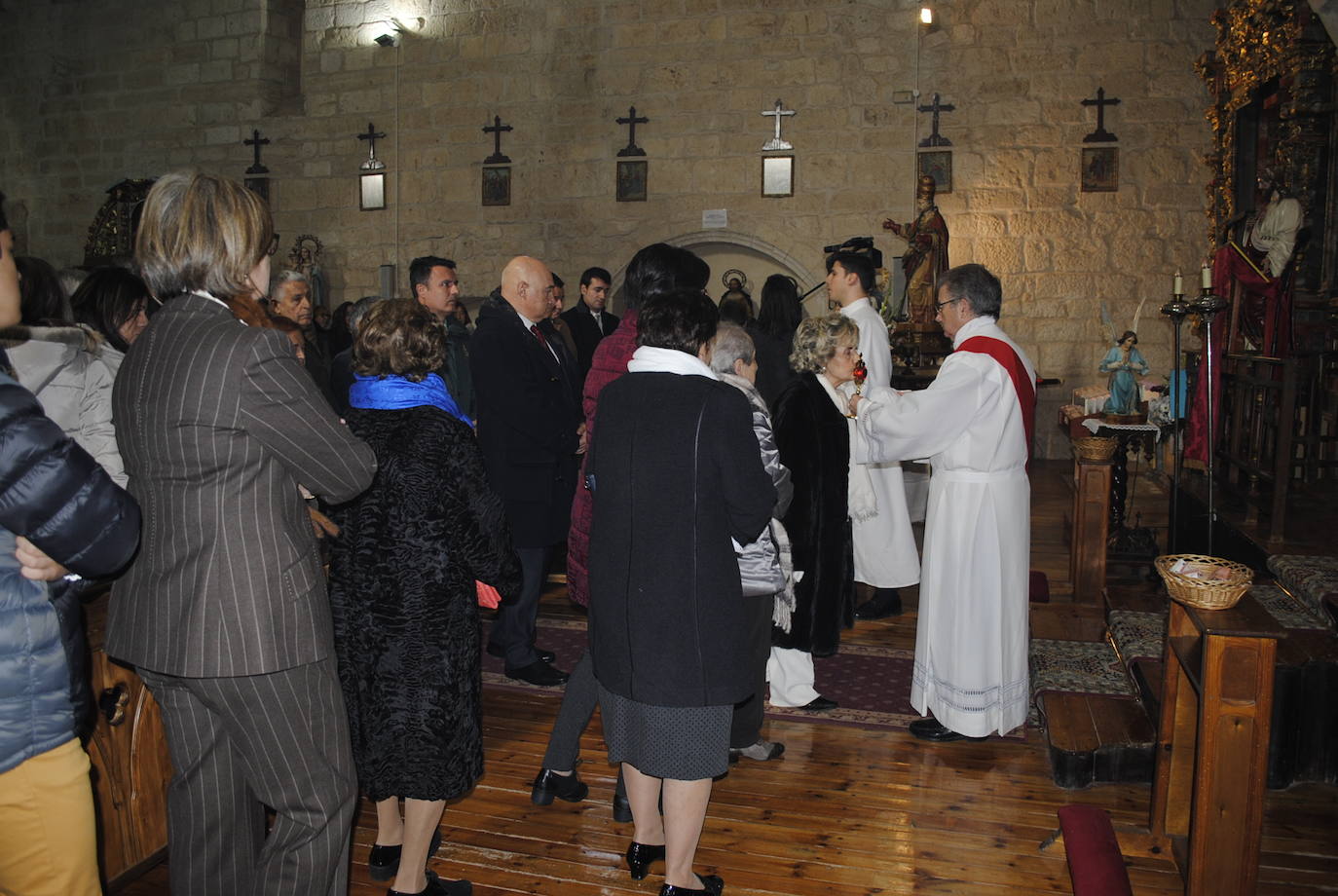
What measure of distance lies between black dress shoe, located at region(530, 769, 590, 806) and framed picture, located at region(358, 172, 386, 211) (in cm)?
994

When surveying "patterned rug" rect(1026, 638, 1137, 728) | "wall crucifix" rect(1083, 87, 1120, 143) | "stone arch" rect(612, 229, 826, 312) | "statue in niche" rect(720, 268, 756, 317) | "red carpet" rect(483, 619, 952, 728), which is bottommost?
"red carpet" rect(483, 619, 952, 728)

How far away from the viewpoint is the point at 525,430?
3.91 m

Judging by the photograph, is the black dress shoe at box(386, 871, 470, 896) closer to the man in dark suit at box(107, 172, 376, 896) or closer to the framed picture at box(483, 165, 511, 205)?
the man in dark suit at box(107, 172, 376, 896)

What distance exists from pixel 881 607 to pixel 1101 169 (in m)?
6.50

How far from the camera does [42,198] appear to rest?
13289mm

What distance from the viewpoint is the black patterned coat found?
7.50 ft

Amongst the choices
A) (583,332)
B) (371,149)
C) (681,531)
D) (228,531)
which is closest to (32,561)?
(228,531)

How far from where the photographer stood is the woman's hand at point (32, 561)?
1.46 meters

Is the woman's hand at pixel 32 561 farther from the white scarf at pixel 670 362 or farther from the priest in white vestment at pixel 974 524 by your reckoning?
the priest in white vestment at pixel 974 524

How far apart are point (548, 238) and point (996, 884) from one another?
954 cm

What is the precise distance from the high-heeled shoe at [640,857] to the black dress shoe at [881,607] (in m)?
2.57

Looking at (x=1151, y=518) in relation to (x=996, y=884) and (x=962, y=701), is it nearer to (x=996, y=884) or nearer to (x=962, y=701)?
(x=962, y=701)

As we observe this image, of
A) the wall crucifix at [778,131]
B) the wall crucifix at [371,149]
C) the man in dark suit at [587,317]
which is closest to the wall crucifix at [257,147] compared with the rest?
the wall crucifix at [371,149]

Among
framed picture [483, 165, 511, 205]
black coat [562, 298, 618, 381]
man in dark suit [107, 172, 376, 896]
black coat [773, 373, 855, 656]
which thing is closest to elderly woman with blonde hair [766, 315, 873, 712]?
black coat [773, 373, 855, 656]
